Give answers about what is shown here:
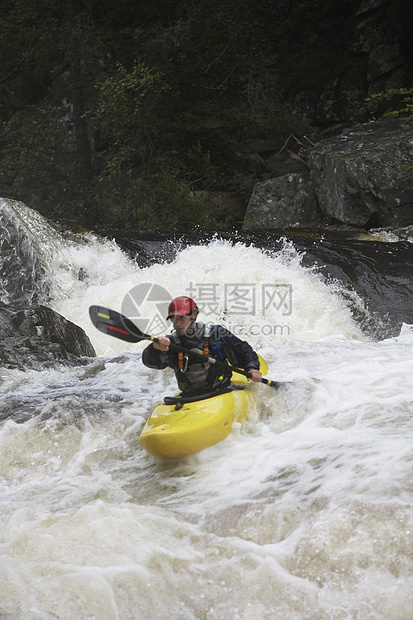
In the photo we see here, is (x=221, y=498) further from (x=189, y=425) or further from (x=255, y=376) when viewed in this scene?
(x=255, y=376)

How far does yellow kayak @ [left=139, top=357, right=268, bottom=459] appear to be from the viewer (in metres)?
3.06

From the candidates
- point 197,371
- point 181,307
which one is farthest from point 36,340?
point 181,307

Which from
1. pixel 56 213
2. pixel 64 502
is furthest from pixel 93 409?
pixel 56 213

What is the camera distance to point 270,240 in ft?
24.2

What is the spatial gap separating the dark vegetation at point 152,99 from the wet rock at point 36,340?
17.0ft

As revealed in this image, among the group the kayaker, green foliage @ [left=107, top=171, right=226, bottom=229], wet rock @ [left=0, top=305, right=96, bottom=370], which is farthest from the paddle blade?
green foliage @ [left=107, top=171, right=226, bottom=229]

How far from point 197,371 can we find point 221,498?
2.93 ft

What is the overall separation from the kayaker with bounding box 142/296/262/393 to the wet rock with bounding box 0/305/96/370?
173 centimetres

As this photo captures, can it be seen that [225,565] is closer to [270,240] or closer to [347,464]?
[347,464]

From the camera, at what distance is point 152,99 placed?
34.6 feet

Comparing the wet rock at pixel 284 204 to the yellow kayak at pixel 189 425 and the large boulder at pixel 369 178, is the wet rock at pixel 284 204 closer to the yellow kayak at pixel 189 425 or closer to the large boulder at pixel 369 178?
the large boulder at pixel 369 178

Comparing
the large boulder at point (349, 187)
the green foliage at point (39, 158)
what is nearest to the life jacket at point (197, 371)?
the large boulder at point (349, 187)

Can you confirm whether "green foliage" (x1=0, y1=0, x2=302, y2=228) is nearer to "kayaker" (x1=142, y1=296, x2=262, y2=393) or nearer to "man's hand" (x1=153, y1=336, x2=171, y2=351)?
"kayaker" (x1=142, y1=296, x2=262, y2=393)

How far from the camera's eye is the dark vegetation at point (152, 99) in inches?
404
